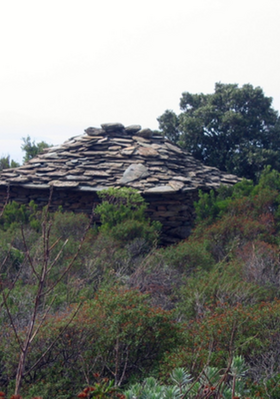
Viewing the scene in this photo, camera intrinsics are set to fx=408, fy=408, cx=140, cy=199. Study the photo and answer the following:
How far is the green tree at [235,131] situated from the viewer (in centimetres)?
1683

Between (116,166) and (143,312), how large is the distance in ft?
27.3

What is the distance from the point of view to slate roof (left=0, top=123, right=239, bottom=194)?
11.0m

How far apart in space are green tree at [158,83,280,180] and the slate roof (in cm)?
291

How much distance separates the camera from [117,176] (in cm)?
1140

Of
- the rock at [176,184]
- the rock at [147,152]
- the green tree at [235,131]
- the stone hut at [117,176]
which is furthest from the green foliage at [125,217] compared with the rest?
the green tree at [235,131]

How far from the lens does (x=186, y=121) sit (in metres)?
17.3

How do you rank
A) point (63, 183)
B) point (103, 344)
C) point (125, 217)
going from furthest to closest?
1. point (63, 183)
2. point (125, 217)
3. point (103, 344)

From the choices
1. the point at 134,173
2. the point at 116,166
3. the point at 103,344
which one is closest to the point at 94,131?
the point at 116,166

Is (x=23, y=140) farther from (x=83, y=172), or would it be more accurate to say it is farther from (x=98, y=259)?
(x=98, y=259)

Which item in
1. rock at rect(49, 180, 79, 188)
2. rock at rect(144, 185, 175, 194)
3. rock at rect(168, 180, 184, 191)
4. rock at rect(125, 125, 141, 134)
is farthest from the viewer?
rock at rect(125, 125, 141, 134)

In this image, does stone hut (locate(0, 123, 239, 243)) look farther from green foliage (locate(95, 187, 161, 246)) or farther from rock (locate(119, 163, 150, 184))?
green foliage (locate(95, 187, 161, 246))

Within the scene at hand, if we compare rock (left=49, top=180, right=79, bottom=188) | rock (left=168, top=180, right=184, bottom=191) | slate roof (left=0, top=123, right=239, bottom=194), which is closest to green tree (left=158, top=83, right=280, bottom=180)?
slate roof (left=0, top=123, right=239, bottom=194)

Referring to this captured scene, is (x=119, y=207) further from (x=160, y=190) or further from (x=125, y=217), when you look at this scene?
(x=160, y=190)

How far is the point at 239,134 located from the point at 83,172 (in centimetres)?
807
